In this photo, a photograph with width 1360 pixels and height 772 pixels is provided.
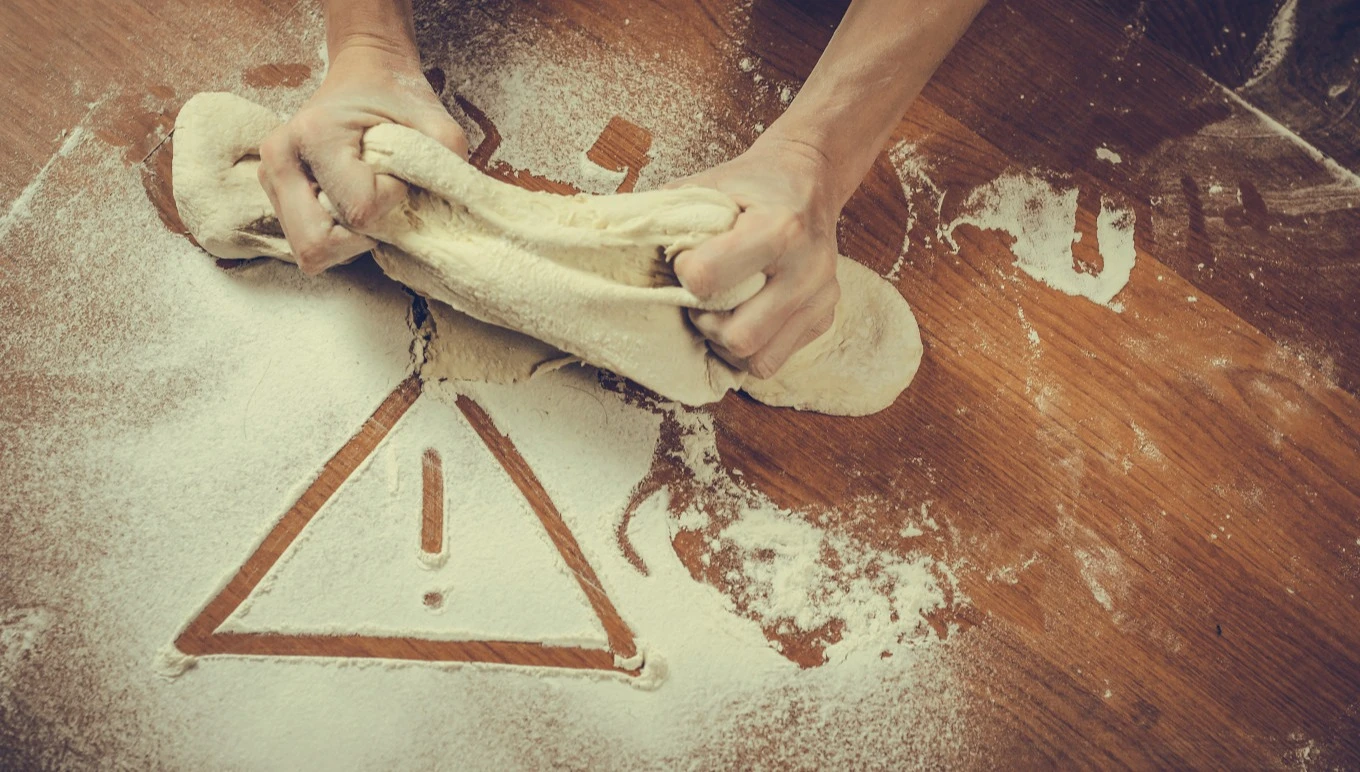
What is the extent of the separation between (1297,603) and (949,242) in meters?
0.58

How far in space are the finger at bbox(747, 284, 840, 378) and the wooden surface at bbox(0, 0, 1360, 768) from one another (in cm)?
11

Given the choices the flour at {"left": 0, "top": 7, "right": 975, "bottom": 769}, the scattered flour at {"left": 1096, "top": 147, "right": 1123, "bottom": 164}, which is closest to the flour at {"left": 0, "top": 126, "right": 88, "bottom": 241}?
the flour at {"left": 0, "top": 7, "right": 975, "bottom": 769}

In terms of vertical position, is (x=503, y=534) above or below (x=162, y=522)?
above

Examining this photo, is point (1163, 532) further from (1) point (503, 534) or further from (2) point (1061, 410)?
(1) point (503, 534)

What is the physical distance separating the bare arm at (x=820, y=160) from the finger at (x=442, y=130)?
0.24 metres

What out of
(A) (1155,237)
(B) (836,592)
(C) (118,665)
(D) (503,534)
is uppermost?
(A) (1155,237)

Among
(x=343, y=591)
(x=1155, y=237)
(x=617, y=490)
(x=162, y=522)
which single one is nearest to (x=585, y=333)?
(x=617, y=490)

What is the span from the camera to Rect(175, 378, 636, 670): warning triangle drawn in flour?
2.60ft

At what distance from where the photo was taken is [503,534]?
811 millimetres

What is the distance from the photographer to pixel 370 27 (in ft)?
2.59

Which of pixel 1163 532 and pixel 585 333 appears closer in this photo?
pixel 585 333

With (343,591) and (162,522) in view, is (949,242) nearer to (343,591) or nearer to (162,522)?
(343,591)

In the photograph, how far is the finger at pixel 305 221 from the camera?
2.27ft

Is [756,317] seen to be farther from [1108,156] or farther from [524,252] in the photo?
[1108,156]
